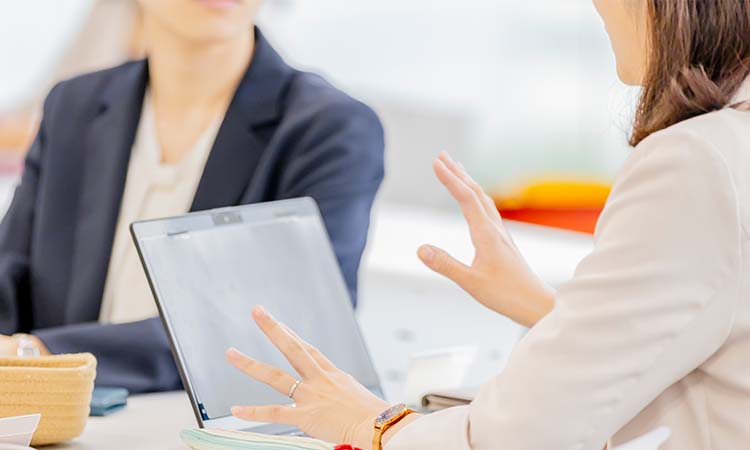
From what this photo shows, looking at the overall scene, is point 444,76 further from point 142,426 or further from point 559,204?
point 142,426

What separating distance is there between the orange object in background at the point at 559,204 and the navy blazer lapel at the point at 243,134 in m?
2.17

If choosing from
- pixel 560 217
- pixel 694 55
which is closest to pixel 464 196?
pixel 694 55

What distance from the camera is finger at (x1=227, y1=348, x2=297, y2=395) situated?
44.8 inches

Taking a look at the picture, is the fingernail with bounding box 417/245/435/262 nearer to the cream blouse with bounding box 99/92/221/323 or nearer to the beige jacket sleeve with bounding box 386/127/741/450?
the beige jacket sleeve with bounding box 386/127/741/450

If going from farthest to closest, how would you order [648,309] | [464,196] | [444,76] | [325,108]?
[444,76], [325,108], [464,196], [648,309]

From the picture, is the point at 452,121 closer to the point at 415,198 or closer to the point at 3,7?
the point at 415,198

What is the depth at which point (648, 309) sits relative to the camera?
909 mm

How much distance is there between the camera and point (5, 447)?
1.10 meters

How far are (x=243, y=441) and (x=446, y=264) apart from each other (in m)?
0.34

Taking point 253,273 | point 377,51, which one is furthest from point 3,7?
point 253,273

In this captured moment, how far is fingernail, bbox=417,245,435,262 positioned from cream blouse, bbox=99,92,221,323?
0.57m

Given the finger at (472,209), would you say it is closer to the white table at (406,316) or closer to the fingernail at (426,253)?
the fingernail at (426,253)

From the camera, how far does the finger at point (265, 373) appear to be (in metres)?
Answer: 1.14

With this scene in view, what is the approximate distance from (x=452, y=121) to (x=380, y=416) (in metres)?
3.28
